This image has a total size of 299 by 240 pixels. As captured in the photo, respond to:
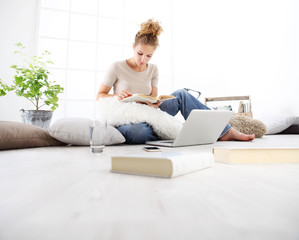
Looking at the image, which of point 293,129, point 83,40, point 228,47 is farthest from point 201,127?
point 228,47

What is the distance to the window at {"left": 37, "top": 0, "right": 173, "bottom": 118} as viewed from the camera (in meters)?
3.55

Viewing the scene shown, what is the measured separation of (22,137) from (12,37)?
2.79m

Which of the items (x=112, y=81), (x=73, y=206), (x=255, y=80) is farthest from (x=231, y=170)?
(x=255, y=80)

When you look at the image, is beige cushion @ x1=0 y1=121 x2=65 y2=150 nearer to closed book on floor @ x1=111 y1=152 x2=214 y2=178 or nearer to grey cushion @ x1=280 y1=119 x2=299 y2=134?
closed book on floor @ x1=111 y1=152 x2=214 y2=178

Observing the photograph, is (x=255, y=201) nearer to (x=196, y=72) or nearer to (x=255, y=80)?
(x=255, y=80)

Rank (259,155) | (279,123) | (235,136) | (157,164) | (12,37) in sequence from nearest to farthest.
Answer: (157,164) → (259,155) → (235,136) → (279,123) → (12,37)

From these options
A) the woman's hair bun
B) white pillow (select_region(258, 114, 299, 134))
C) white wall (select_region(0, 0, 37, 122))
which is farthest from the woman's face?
white wall (select_region(0, 0, 37, 122))

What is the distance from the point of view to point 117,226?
298mm

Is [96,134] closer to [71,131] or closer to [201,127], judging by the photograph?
[71,131]

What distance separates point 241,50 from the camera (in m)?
3.70

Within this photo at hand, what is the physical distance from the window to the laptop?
8.69ft

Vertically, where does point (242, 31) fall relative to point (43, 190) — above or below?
above

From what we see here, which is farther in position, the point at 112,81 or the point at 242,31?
the point at 242,31

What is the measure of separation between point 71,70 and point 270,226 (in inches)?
149
